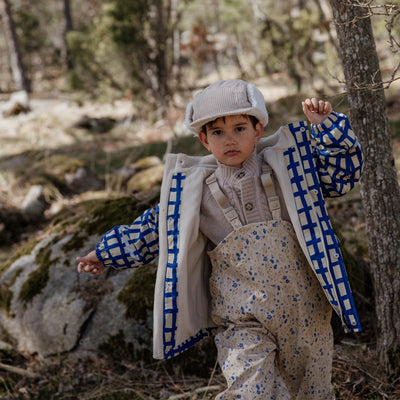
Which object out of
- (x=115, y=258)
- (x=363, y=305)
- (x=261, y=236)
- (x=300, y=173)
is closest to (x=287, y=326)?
(x=261, y=236)

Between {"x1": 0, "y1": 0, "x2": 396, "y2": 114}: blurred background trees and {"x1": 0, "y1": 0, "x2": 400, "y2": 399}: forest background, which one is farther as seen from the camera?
{"x1": 0, "y1": 0, "x2": 396, "y2": 114}: blurred background trees

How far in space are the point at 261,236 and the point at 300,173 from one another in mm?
331

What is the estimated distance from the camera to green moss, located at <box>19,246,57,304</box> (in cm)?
404

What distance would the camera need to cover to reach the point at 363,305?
149 inches

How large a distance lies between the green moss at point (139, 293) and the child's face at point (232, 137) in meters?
1.68

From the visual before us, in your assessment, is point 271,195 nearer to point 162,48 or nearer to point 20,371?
point 20,371

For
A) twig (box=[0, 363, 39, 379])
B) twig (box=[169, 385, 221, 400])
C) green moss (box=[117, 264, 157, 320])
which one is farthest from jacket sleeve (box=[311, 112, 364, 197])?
twig (box=[0, 363, 39, 379])

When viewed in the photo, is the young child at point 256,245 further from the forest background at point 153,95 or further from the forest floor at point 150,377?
the forest floor at point 150,377

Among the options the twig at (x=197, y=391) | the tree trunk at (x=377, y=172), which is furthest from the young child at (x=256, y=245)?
the twig at (x=197, y=391)

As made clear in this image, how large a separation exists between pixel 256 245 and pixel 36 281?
2.45 metres

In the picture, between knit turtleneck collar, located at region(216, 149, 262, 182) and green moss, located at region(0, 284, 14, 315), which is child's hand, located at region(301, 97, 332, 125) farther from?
green moss, located at region(0, 284, 14, 315)

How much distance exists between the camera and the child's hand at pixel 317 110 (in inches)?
85.4

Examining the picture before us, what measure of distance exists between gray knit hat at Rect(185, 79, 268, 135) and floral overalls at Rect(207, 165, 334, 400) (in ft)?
0.98

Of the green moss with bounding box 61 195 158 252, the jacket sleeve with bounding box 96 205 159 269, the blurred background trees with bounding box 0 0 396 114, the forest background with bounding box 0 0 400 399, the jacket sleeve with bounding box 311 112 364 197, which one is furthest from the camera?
the blurred background trees with bounding box 0 0 396 114
